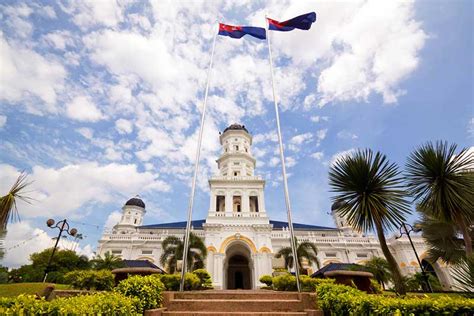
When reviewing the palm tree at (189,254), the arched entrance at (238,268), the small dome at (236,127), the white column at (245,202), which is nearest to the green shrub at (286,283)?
the palm tree at (189,254)

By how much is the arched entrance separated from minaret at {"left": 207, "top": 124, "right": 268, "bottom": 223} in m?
4.44

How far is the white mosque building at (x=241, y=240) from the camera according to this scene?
25.8m

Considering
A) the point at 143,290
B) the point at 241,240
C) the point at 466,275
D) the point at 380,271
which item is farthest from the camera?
the point at 241,240

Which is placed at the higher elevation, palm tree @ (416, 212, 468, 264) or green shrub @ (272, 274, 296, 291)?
palm tree @ (416, 212, 468, 264)

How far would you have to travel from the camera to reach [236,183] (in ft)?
100

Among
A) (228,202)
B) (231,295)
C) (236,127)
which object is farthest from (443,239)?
(236,127)

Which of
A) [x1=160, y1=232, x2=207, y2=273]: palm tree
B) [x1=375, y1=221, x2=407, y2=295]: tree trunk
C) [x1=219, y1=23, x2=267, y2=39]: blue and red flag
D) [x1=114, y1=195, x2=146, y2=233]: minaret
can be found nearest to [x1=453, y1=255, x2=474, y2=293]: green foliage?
[x1=375, y1=221, x2=407, y2=295]: tree trunk

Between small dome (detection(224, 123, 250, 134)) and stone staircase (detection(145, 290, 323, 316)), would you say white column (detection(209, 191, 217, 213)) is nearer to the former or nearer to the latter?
small dome (detection(224, 123, 250, 134))

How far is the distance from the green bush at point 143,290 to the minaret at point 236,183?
21.8m

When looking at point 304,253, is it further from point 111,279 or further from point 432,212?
point 111,279

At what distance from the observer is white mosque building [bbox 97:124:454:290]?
84.6 feet

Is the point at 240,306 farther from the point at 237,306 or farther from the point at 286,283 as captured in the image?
the point at 286,283

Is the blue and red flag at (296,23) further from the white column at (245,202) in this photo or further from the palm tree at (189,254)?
the white column at (245,202)

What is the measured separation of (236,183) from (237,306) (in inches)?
948
